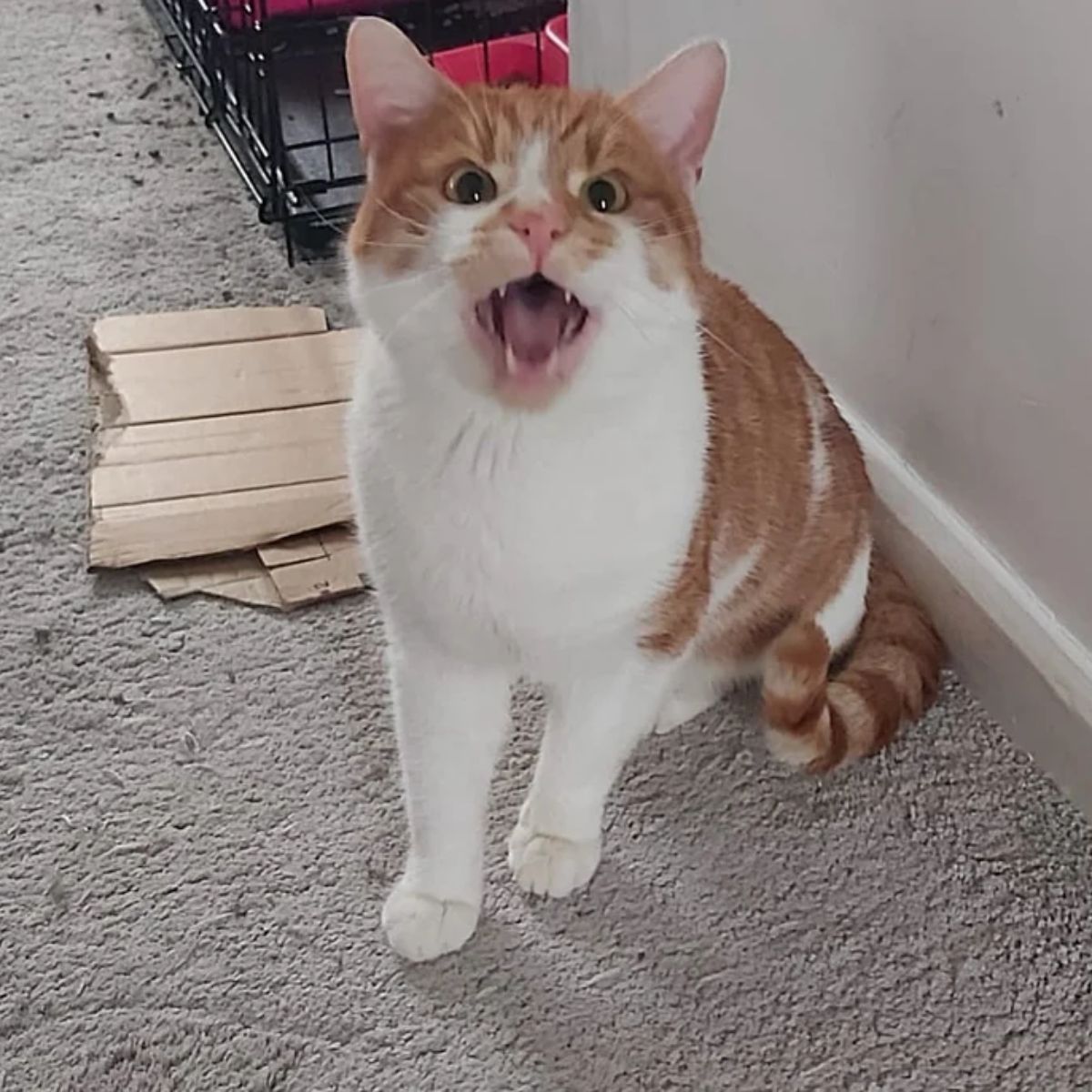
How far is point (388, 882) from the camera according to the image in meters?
1.28

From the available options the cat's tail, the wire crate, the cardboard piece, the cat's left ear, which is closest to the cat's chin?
the cat's left ear

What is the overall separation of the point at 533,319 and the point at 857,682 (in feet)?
1.80

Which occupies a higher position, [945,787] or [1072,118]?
[1072,118]

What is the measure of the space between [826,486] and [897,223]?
0.75 ft

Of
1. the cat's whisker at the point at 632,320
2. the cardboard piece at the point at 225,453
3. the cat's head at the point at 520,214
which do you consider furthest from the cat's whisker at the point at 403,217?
the cardboard piece at the point at 225,453

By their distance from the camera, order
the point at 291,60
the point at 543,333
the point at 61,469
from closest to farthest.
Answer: the point at 543,333 < the point at 61,469 < the point at 291,60

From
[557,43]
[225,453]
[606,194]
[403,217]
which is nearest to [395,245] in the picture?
[403,217]

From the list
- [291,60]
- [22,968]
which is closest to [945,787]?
[22,968]

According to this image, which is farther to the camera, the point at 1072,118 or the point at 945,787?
the point at 945,787

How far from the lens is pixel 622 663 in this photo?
1161 millimetres

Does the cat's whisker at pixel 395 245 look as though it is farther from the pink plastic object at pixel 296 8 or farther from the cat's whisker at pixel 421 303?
the pink plastic object at pixel 296 8

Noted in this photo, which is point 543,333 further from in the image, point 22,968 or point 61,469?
point 61,469

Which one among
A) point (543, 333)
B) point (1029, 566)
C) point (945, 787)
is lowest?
point (945, 787)

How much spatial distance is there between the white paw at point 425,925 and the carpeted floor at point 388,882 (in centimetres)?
1
